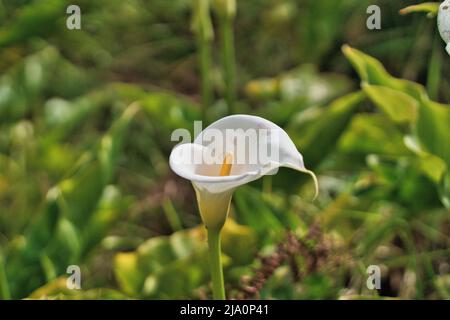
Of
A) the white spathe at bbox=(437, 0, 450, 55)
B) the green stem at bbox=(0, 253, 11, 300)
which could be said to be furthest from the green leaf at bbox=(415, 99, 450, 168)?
the green stem at bbox=(0, 253, 11, 300)

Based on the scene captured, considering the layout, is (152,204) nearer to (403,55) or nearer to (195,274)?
(195,274)

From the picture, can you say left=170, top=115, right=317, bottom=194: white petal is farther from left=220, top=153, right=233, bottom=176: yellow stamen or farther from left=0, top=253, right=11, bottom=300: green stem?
left=0, top=253, right=11, bottom=300: green stem

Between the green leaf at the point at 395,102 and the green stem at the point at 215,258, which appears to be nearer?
the green stem at the point at 215,258

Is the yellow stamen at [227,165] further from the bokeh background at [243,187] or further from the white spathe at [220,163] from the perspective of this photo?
the bokeh background at [243,187]

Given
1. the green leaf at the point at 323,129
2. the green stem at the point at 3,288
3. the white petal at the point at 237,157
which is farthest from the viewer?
the green leaf at the point at 323,129

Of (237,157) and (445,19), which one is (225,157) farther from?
(445,19)

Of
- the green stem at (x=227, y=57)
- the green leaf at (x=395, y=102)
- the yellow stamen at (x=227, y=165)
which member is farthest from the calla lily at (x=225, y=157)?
the green stem at (x=227, y=57)

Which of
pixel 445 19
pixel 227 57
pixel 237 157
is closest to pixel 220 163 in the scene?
pixel 237 157

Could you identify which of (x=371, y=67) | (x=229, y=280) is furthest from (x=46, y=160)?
(x=371, y=67)
